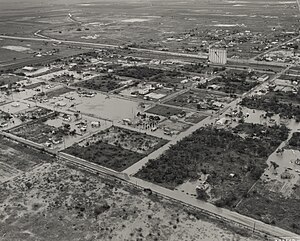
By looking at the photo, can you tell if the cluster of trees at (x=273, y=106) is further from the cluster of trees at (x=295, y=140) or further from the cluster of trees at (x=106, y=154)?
the cluster of trees at (x=106, y=154)

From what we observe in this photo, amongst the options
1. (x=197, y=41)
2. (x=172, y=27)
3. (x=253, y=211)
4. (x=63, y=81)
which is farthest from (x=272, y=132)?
(x=172, y=27)

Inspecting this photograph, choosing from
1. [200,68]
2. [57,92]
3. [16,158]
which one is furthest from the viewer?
[200,68]

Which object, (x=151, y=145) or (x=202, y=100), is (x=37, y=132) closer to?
(x=151, y=145)

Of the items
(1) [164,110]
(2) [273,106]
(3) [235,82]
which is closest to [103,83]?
(1) [164,110]

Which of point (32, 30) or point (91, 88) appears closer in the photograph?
point (91, 88)

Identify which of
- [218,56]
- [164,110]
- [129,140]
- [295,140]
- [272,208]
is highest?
[218,56]

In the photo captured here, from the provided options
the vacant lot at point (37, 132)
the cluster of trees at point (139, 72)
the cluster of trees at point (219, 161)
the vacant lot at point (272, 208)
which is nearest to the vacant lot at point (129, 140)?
the cluster of trees at point (219, 161)

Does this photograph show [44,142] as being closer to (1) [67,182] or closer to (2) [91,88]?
(1) [67,182]
